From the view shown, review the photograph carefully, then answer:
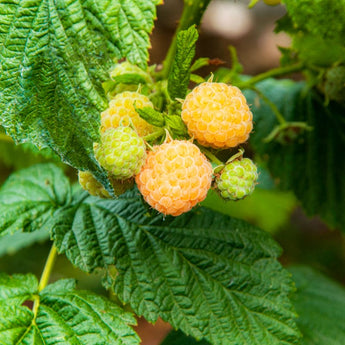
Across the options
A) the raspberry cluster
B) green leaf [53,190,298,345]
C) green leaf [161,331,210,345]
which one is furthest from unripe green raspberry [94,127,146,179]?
green leaf [161,331,210,345]

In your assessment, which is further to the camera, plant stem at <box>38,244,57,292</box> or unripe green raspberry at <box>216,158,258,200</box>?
plant stem at <box>38,244,57,292</box>

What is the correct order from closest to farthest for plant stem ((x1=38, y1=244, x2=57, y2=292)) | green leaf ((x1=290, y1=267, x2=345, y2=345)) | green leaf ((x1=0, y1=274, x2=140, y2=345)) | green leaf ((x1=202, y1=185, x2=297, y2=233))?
green leaf ((x1=0, y1=274, x2=140, y2=345)) → plant stem ((x1=38, y1=244, x2=57, y2=292)) → green leaf ((x1=290, y1=267, x2=345, y2=345)) → green leaf ((x1=202, y1=185, x2=297, y2=233))

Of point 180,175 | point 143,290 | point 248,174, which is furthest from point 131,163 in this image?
point 143,290

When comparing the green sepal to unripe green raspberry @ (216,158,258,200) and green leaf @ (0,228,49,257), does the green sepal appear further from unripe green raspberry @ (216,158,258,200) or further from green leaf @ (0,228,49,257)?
green leaf @ (0,228,49,257)

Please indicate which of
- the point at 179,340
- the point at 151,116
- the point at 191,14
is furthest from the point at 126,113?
the point at 179,340

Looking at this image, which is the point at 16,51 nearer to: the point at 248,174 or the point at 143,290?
the point at 248,174

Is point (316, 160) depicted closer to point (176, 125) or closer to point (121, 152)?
point (176, 125)
